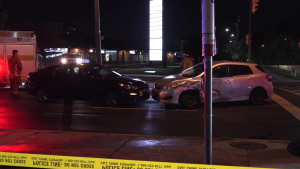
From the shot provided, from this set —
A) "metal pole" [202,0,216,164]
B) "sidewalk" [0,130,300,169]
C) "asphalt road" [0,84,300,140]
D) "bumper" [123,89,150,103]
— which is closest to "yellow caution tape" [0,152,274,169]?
→ "metal pole" [202,0,216,164]

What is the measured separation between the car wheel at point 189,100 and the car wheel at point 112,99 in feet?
7.56

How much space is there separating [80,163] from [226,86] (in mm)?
7477

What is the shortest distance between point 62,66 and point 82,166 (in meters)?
8.25

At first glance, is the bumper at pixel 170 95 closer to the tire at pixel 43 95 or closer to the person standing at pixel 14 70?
the tire at pixel 43 95

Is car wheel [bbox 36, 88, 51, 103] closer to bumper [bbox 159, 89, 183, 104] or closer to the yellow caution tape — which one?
bumper [bbox 159, 89, 183, 104]

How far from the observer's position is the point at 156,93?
1120 cm

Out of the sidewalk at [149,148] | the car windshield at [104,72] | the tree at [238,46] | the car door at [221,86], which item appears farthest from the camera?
the tree at [238,46]

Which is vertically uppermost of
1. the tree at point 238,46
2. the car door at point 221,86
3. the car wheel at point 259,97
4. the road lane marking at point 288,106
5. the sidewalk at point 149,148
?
the tree at point 238,46

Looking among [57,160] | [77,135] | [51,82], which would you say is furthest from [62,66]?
[57,160]

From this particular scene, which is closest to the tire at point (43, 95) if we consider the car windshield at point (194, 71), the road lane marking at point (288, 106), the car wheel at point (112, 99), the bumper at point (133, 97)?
the car wheel at point (112, 99)

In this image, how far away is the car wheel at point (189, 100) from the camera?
10930 millimetres

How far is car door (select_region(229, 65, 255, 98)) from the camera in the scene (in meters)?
11.3

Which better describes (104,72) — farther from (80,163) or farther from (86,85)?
(80,163)

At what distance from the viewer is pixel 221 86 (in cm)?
1107
